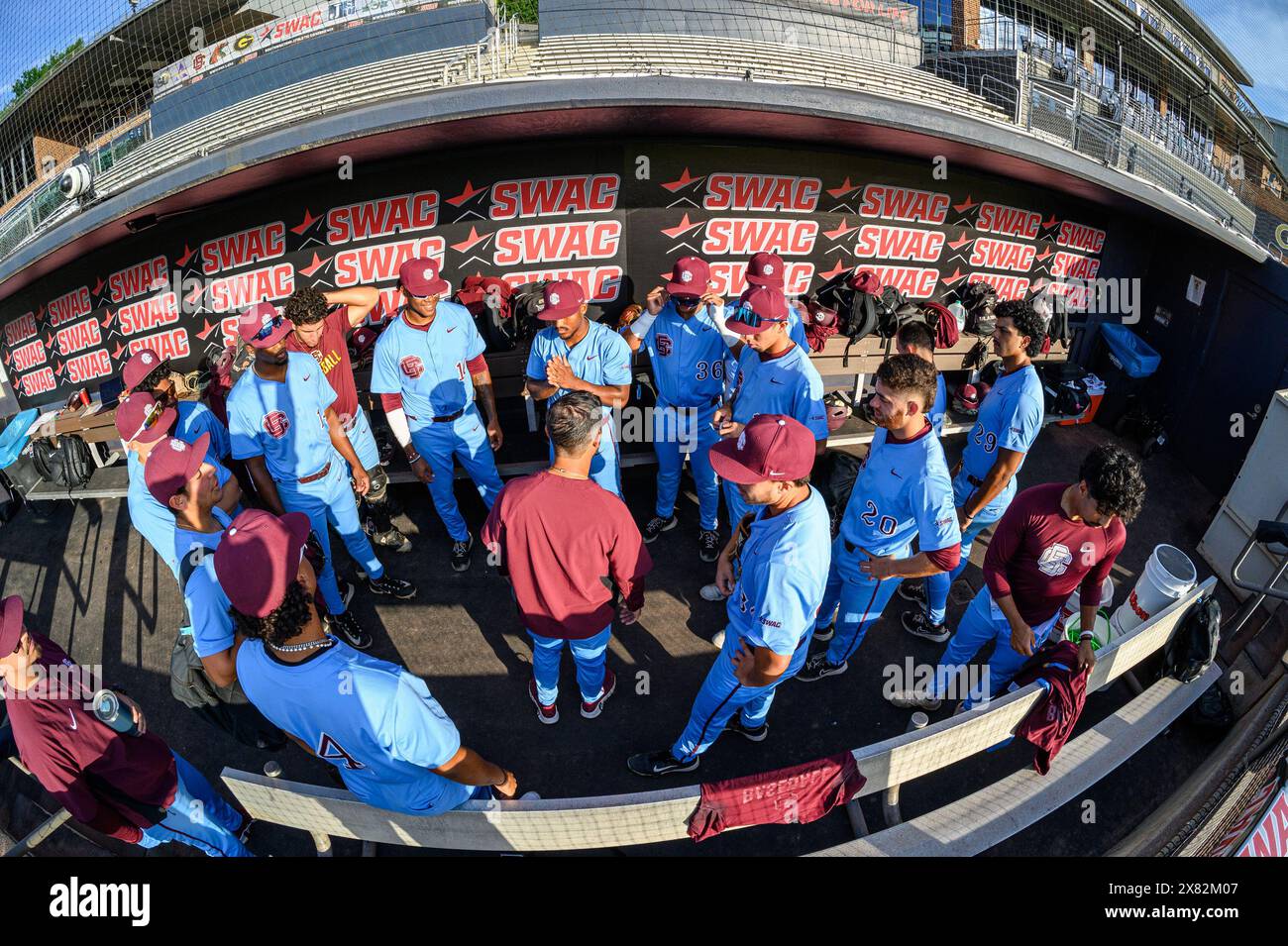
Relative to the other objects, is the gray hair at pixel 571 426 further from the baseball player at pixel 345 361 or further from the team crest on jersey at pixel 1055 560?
the team crest on jersey at pixel 1055 560

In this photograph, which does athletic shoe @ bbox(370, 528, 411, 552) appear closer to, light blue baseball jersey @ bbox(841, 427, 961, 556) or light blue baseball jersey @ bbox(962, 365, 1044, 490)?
light blue baseball jersey @ bbox(841, 427, 961, 556)

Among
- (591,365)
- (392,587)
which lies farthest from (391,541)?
(591,365)

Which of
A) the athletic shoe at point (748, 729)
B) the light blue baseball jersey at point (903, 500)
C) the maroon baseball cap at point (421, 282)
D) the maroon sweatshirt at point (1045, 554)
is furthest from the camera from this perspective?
the maroon baseball cap at point (421, 282)

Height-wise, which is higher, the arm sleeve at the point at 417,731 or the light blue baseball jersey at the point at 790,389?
the light blue baseball jersey at the point at 790,389

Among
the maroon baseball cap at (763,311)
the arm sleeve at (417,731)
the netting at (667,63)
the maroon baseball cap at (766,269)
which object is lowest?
the arm sleeve at (417,731)

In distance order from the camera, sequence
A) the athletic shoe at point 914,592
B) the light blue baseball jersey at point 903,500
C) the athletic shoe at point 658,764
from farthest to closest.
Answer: the athletic shoe at point 914,592 < the athletic shoe at point 658,764 < the light blue baseball jersey at point 903,500

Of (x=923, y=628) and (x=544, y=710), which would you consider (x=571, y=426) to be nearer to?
(x=544, y=710)

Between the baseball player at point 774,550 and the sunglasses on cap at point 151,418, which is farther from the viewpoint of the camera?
the sunglasses on cap at point 151,418

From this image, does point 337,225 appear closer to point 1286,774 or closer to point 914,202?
point 914,202

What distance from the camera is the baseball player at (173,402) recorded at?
3906 millimetres

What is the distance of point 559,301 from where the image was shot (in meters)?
4.06

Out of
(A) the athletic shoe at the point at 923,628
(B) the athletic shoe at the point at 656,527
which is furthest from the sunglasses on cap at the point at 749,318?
(A) the athletic shoe at the point at 923,628

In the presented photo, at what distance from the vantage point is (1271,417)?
481 centimetres

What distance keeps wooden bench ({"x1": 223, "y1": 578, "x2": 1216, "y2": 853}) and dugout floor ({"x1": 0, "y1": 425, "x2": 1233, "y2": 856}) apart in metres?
0.71
